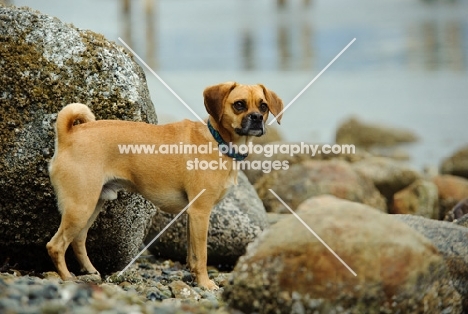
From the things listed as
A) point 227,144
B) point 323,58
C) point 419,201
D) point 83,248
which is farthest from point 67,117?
point 323,58

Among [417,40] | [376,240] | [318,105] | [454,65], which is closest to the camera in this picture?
[376,240]

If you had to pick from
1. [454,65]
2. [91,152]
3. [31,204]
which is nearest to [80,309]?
[91,152]

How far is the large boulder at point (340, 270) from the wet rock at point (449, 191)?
7.20m

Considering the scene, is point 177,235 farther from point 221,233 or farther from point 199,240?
point 199,240

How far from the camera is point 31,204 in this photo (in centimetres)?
823

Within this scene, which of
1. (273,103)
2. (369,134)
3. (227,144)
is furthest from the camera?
(369,134)

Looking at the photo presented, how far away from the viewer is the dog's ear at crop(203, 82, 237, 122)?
8.00m

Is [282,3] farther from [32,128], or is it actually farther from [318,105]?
[32,128]

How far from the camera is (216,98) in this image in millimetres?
8008

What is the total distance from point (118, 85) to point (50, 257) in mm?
1809

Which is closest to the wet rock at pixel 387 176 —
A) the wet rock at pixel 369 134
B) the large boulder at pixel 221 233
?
the large boulder at pixel 221 233

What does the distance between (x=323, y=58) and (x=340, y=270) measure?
26.7 meters

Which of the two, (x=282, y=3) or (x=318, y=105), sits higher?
(x=282, y=3)

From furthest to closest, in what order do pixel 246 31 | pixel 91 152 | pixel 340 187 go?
pixel 246 31 < pixel 340 187 < pixel 91 152
